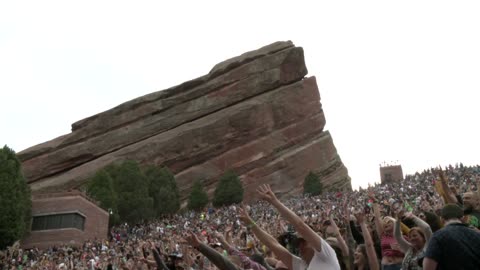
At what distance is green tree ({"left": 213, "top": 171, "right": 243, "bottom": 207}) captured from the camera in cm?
6162

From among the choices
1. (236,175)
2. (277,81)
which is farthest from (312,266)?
(277,81)

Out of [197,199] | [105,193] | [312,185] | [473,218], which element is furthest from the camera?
[312,185]

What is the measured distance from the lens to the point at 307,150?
7156cm

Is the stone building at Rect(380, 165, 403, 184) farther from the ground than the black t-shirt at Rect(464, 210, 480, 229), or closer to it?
farther from the ground

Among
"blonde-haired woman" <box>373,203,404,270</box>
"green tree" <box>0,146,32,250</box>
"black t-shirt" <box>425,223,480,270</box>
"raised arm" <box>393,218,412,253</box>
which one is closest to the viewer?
"black t-shirt" <box>425,223,480,270</box>

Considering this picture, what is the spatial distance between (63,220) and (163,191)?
1499 centimetres

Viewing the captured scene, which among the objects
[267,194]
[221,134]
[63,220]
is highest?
[221,134]

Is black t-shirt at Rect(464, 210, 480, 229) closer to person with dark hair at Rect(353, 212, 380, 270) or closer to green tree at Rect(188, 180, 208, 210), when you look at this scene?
person with dark hair at Rect(353, 212, 380, 270)

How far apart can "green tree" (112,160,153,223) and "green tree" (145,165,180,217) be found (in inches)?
88.7

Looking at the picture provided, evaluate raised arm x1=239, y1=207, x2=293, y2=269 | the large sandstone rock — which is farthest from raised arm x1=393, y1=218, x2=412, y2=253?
the large sandstone rock

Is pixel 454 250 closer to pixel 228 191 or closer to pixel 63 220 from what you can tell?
pixel 63 220

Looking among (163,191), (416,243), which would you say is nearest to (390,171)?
(163,191)

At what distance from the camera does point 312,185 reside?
63.9m

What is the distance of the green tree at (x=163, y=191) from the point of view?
59.0m
